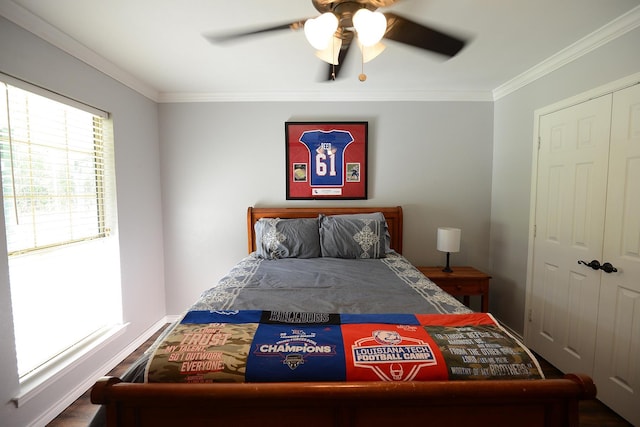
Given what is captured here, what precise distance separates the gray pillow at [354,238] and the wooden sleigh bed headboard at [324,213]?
11.4 inches

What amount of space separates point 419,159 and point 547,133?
1.09 meters

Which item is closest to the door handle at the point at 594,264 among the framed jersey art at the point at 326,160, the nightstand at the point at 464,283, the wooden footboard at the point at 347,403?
the nightstand at the point at 464,283

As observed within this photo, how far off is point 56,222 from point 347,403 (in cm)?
218

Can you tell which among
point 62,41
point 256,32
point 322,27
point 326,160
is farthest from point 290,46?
point 62,41

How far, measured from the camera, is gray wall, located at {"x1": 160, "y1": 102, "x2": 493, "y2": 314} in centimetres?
305

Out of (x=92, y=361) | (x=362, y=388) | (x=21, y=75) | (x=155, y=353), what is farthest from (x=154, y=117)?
(x=362, y=388)

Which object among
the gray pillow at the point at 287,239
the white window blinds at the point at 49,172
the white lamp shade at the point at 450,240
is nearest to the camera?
the white window blinds at the point at 49,172

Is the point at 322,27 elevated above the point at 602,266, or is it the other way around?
the point at 322,27

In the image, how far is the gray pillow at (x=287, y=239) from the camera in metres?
2.60

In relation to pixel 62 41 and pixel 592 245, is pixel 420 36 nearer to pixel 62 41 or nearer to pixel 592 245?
pixel 592 245

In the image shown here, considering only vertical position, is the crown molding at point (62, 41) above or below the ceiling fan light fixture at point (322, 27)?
above

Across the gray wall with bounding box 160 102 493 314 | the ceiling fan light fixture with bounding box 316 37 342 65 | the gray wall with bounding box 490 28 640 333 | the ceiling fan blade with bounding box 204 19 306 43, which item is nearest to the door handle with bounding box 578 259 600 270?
the gray wall with bounding box 490 28 640 333

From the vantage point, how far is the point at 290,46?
2039 mm

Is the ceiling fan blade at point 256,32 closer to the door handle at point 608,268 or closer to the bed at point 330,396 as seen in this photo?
the bed at point 330,396
